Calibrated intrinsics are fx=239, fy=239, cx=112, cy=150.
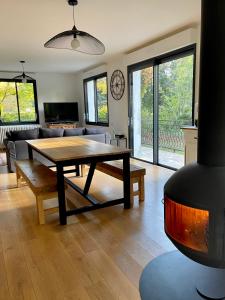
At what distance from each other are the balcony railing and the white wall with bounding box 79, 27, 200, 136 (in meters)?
0.68

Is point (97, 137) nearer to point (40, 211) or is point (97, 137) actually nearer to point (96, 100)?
point (40, 211)

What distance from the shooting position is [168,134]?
4.68m

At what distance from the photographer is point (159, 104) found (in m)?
4.71

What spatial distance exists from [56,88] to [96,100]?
1.86 m

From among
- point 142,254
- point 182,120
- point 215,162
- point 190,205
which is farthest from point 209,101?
point 182,120

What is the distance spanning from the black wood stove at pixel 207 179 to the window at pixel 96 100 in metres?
5.73

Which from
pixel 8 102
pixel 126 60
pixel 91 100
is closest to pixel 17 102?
Result: pixel 8 102

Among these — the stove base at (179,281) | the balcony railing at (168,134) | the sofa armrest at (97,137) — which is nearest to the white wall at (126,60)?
the balcony railing at (168,134)

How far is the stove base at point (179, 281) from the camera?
47.7 inches

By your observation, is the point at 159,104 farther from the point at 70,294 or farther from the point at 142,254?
the point at 70,294

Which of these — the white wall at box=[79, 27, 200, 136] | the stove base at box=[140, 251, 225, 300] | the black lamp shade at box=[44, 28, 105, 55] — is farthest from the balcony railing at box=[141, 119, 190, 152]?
the stove base at box=[140, 251, 225, 300]

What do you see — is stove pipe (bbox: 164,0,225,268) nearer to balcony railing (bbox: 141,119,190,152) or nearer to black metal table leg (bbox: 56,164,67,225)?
black metal table leg (bbox: 56,164,67,225)

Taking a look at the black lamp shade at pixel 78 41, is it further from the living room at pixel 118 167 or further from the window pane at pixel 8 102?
the window pane at pixel 8 102

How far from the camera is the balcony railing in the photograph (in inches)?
174
